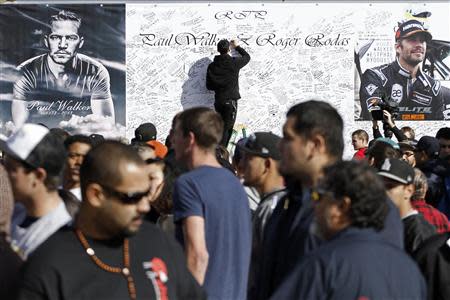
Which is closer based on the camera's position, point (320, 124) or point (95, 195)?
point (95, 195)

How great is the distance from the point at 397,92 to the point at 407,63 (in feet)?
1.63

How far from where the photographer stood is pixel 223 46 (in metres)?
13.9

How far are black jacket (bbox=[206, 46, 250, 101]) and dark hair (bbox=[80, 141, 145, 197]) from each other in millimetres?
10455

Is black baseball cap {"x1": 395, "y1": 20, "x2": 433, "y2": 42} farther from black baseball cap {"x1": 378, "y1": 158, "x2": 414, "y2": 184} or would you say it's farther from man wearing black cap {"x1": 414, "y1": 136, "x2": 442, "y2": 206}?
→ black baseball cap {"x1": 378, "y1": 158, "x2": 414, "y2": 184}

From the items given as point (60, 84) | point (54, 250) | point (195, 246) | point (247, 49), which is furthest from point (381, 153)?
point (60, 84)

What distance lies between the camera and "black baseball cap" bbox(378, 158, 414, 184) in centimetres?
589

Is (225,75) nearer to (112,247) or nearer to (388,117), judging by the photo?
(388,117)

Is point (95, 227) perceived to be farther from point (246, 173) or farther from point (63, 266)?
point (246, 173)

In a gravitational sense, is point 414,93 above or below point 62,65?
below

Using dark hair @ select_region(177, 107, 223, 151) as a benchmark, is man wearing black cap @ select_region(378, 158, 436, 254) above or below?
below

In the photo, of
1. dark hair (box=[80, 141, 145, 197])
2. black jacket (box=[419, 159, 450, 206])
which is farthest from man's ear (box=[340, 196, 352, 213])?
Result: black jacket (box=[419, 159, 450, 206])

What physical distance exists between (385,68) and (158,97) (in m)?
3.70

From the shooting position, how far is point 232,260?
5137 mm

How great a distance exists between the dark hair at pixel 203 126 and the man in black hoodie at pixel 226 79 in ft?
28.3
